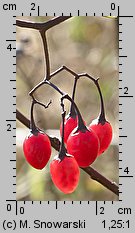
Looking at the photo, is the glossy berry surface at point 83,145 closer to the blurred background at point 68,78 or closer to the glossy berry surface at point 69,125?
the glossy berry surface at point 69,125

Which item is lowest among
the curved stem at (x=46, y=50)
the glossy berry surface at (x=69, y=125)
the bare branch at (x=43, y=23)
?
the glossy berry surface at (x=69, y=125)

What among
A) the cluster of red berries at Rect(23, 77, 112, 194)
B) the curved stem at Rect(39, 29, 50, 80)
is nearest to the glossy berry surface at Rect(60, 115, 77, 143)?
the cluster of red berries at Rect(23, 77, 112, 194)

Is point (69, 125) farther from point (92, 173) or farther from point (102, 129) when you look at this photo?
point (92, 173)

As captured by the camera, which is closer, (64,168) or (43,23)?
(64,168)

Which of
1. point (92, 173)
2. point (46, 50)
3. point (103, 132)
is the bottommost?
point (92, 173)

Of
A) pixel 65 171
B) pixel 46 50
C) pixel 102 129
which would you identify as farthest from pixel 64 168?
pixel 46 50

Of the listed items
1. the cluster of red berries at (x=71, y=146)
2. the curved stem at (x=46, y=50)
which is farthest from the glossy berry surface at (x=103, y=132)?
the curved stem at (x=46, y=50)

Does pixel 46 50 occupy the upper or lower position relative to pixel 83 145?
upper

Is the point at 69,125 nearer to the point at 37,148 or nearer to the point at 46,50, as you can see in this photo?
the point at 37,148
